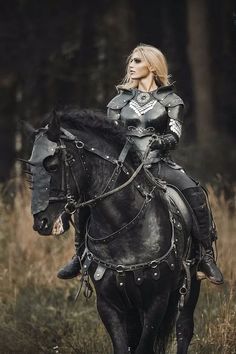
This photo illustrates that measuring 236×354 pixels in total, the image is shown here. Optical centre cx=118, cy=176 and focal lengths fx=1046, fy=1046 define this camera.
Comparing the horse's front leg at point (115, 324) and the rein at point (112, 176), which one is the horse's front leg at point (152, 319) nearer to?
the horse's front leg at point (115, 324)

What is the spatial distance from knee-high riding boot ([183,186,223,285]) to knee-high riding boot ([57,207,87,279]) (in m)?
0.97

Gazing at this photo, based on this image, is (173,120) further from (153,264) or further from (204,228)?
(153,264)

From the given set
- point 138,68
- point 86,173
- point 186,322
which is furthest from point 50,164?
point 186,322

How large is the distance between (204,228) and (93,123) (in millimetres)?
1477

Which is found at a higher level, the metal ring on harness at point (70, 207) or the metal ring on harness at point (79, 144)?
the metal ring on harness at point (79, 144)

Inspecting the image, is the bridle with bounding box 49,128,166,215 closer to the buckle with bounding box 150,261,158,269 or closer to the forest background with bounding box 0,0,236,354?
the buckle with bounding box 150,261,158,269

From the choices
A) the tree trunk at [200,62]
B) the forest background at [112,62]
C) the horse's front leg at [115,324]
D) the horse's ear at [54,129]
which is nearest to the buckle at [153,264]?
the horse's front leg at [115,324]

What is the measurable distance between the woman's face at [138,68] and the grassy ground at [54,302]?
2550 mm

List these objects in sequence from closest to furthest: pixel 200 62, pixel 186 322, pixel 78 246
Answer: pixel 78 246
pixel 186 322
pixel 200 62

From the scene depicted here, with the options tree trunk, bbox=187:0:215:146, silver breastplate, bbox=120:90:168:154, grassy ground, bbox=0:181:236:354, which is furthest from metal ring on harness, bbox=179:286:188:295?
tree trunk, bbox=187:0:215:146

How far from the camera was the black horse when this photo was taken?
24.7 ft

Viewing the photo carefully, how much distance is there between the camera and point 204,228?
863cm

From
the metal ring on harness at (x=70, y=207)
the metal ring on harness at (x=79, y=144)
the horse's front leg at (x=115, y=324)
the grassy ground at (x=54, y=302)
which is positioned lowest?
the grassy ground at (x=54, y=302)

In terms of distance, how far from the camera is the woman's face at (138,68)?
8.61 metres
